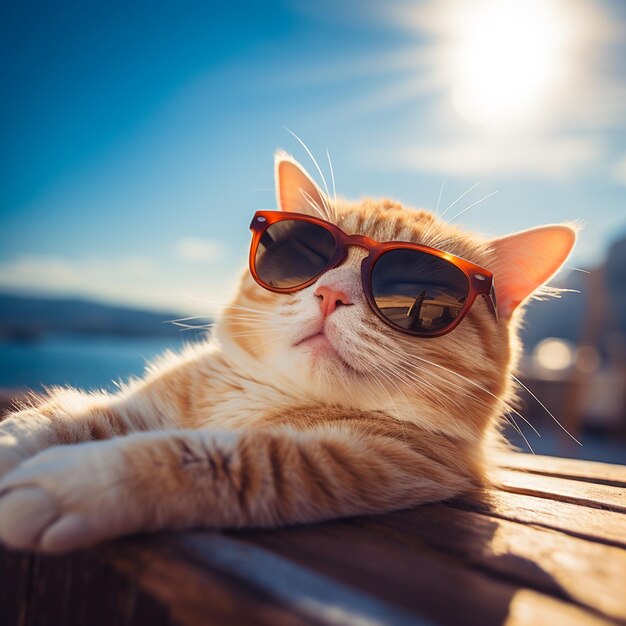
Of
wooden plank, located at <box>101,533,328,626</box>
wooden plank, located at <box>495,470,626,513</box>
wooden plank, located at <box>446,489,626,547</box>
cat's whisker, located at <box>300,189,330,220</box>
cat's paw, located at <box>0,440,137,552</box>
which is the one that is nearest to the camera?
wooden plank, located at <box>101,533,328,626</box>

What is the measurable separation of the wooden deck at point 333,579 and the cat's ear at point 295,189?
1.16m

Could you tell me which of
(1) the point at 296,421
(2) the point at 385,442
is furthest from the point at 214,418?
(2) the point at 385,442

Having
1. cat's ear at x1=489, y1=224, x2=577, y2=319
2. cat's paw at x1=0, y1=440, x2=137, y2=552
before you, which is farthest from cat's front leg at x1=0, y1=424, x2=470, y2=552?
cat's ear at x1=489, y1=224, x2=577, y2=319

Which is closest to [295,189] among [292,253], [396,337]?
[292,253]

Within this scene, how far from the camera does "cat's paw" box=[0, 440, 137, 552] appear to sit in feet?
2.33

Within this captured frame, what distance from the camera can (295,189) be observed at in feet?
6.23

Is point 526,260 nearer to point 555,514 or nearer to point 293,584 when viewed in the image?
point 555,514

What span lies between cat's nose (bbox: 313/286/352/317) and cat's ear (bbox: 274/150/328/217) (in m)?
0.43

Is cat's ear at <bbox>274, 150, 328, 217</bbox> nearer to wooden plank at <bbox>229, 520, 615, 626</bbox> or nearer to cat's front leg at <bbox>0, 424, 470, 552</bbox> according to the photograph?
cat's front leg at <bbox>0, 424, 470, 552</bbox>

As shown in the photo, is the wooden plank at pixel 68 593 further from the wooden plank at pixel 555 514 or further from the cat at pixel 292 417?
the wooden plank at pixel 555 514

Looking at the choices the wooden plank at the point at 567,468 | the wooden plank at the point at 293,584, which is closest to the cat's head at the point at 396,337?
the wooden plank at the point at 567,468

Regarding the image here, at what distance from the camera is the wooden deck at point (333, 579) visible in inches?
24.6

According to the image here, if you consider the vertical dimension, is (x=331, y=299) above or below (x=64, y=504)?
above

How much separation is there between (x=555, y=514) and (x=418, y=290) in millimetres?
624
